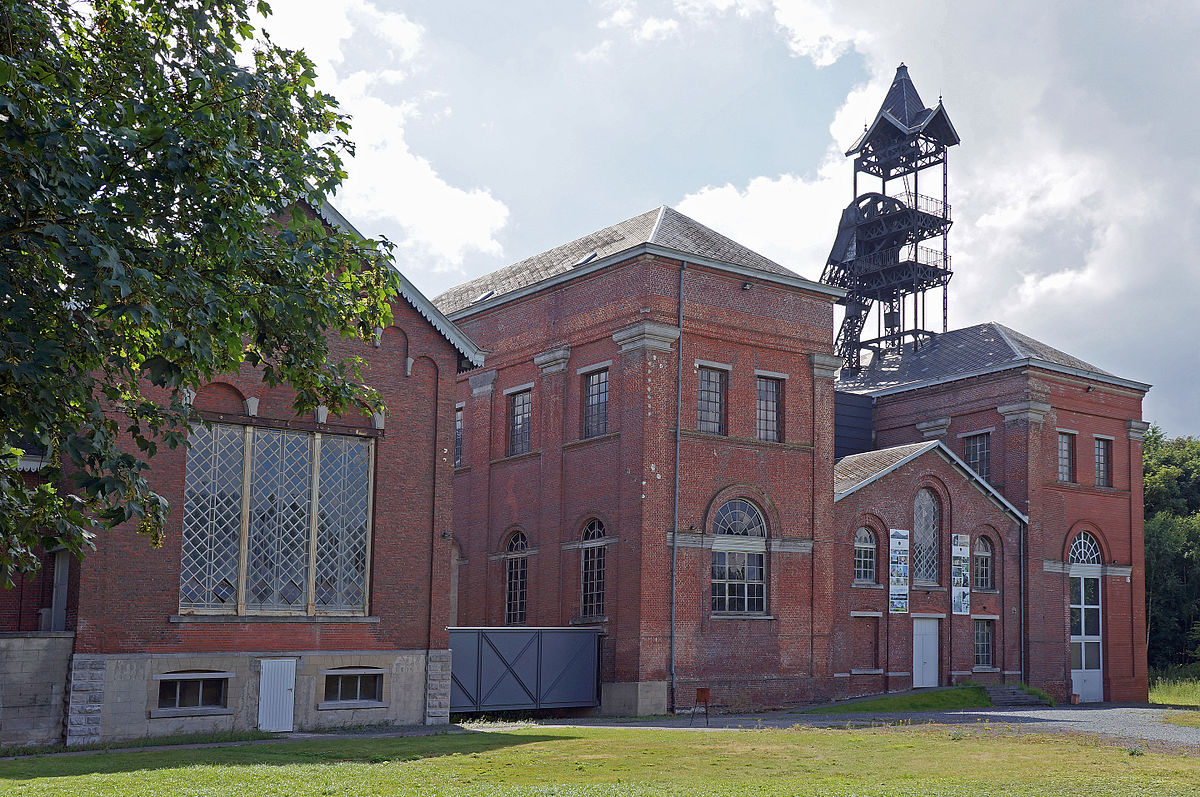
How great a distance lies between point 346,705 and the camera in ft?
76.7

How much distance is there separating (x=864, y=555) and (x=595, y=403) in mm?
9227

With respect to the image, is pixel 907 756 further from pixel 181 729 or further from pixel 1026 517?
pixel 1026 517

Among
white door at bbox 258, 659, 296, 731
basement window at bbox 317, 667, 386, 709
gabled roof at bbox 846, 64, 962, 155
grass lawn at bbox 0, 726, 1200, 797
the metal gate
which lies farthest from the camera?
gabled roof at bbox 846, 64, 962, 155

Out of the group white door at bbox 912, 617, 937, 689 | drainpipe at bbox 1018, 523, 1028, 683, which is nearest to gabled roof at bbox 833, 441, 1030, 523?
drainpipe at bbox 1018, 523, 1028, 683

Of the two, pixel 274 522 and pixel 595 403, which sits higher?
pixel 595 403

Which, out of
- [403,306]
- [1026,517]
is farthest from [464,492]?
[1026,517]

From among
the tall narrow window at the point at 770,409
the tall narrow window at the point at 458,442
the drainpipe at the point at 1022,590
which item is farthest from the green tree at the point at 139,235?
the drainpipe at the point at 1022,590

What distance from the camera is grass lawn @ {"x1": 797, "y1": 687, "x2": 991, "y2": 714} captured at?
103 feet

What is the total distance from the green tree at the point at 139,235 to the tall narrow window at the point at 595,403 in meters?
18.7

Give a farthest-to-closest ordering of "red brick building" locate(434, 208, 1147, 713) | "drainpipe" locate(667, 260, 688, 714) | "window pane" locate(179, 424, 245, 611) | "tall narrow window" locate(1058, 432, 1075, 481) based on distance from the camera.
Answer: "tall narrow window" locate(1058, 432, 1075, 481) → "red brick building" locate(434, 208, 1147, 713) → "drainpipe" locate(667, 260, 688, 714) → "window pane" locate(179, 424, 245, 611)

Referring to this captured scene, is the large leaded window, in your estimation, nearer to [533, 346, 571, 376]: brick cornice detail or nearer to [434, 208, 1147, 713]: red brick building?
[434, 208, 1147, 713]: red brick building

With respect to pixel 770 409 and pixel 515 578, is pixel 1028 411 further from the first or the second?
pixel 515 578

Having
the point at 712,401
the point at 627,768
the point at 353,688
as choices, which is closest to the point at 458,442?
the point at 712,401

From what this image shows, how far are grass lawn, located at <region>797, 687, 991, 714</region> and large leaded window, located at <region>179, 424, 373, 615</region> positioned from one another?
12513 mm
